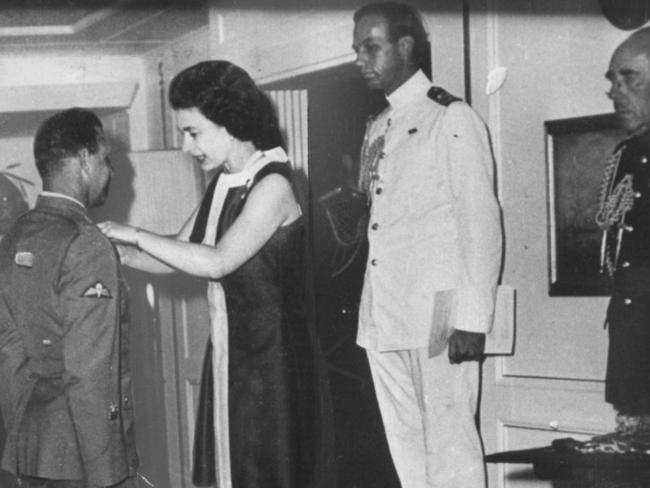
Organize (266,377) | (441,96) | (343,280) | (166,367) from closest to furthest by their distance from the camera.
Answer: (266,377) < (441,96) < (343,280) < (166,367)

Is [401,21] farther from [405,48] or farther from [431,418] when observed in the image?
[431,418]

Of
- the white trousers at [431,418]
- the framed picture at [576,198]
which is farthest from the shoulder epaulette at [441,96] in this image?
the white trousers at [431,418]

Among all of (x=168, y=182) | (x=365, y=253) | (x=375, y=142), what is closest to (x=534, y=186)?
(x=375, y=142)

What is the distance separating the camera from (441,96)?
2.27m

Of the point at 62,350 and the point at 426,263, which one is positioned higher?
the point at 426,263

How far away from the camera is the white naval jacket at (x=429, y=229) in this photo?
Answer: 218cm

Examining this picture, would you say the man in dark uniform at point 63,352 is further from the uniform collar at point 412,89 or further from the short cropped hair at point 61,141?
the uniform collar at point 412,89

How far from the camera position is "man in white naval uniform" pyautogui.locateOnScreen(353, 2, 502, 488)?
218 cm

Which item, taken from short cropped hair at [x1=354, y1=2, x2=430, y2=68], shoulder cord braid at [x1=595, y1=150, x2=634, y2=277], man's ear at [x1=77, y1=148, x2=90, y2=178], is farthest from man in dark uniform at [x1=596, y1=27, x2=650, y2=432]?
man's ear at [x1=77, y1=148, x2=90, y2=178]

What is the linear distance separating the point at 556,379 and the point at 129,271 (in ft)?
6.73

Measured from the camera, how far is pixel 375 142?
2.42 metres

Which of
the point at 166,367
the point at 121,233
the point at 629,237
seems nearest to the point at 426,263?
the point at 629,237

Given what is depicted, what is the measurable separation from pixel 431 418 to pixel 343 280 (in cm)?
95

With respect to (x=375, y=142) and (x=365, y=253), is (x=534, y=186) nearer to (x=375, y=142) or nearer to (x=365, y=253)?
(x=375, y=142)
